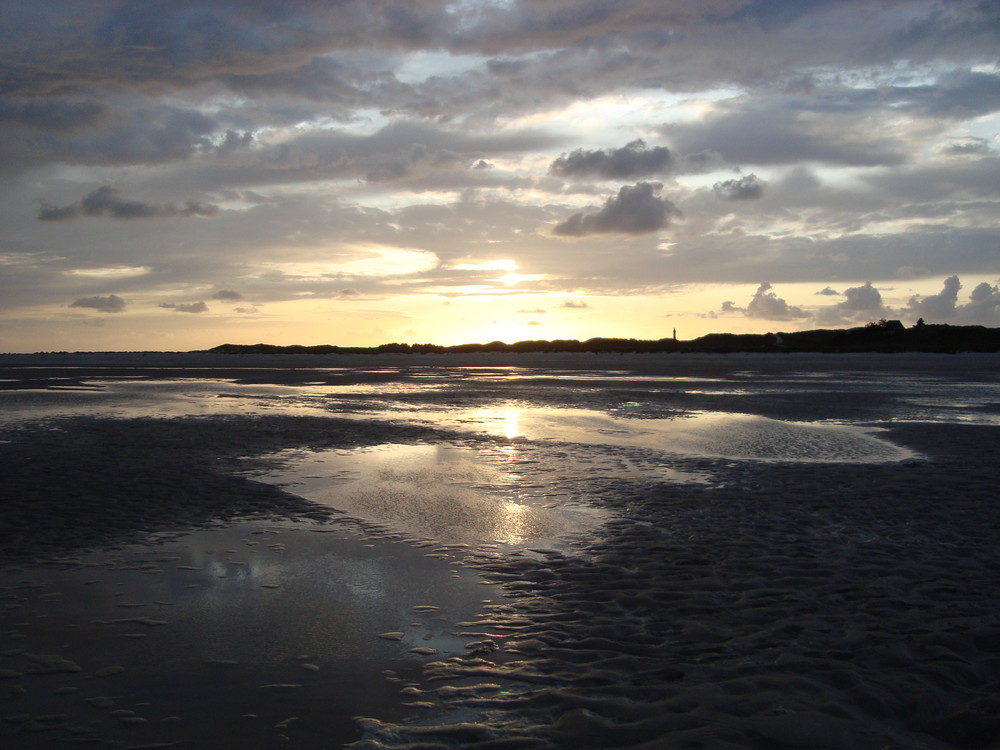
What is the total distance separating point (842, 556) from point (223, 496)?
8.22m

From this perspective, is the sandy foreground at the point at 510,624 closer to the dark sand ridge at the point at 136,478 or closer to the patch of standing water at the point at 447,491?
the dark sand ridge at the point at 136,478

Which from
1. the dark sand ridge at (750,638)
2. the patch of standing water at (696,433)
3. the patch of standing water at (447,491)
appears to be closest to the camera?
the dark sand ridge at (750,638)

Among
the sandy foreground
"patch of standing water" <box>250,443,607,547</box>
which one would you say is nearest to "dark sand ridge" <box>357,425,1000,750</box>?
the sandy foreground

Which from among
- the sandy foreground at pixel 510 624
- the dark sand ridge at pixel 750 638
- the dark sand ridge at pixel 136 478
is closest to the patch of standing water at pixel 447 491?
the sandy foreground at pixel 510 624

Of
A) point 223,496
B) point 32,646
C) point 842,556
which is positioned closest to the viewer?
point 32,646

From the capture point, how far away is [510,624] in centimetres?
549

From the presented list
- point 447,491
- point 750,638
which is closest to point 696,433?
point 447,491

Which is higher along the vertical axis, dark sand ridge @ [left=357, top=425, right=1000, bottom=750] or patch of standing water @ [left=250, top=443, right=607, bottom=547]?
patch of standing water @ [left=250, top=443, right=607, bottom=547]

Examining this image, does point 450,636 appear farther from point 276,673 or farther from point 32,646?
point 32,646

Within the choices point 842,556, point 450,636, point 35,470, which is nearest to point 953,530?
point 842,556

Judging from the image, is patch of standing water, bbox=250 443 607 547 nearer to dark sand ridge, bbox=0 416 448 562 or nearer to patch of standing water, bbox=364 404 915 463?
dark sand ridge, bbox=0 416 448 562

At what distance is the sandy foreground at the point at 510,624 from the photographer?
401 cm

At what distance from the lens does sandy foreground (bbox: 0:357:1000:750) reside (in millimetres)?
4008

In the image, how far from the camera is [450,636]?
5.26 metres
